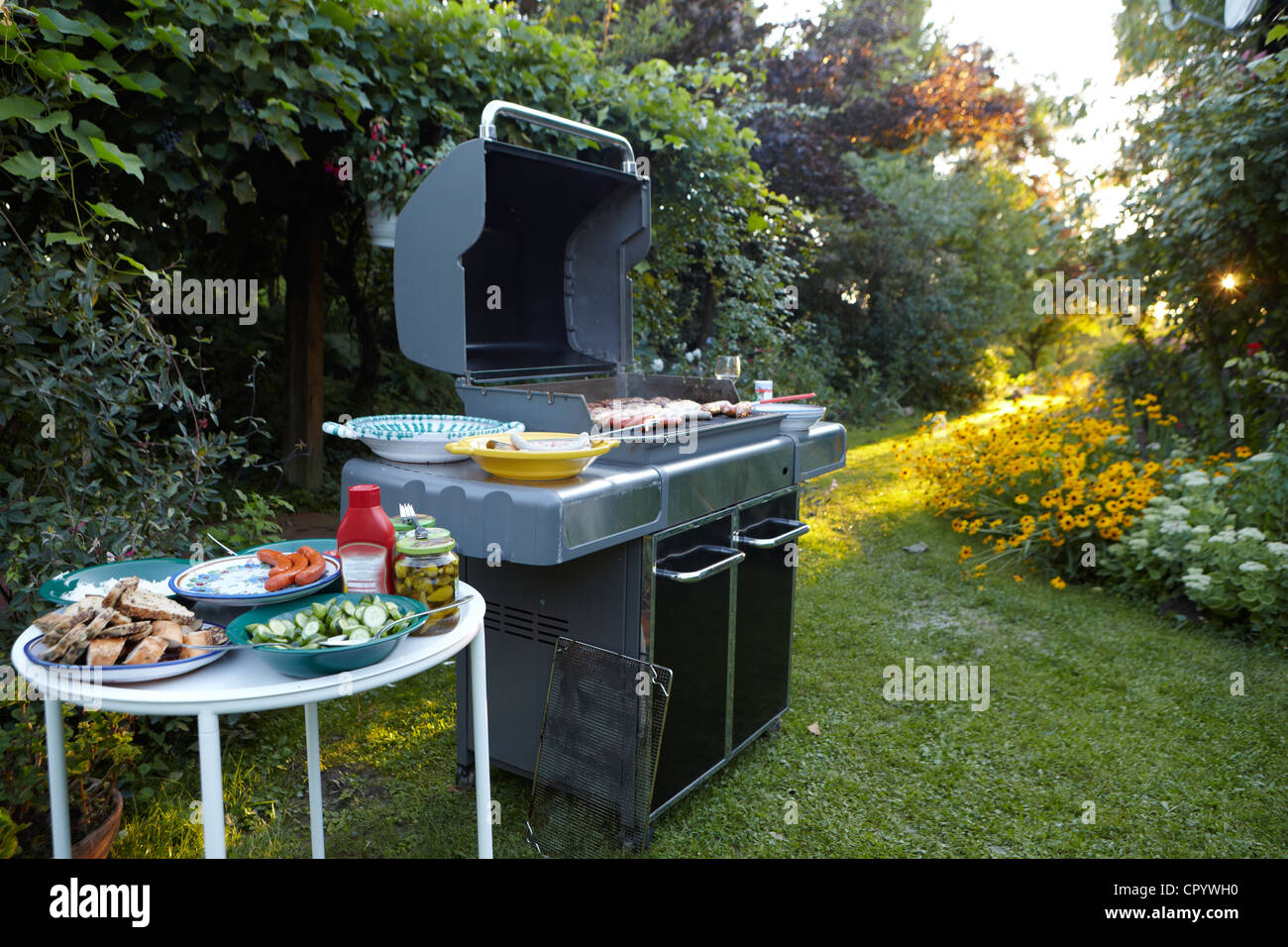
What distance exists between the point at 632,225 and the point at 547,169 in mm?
392

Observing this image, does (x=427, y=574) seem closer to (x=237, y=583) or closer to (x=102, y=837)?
(x=237, y=583)

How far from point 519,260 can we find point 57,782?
217cm

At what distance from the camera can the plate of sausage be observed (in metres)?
1.56

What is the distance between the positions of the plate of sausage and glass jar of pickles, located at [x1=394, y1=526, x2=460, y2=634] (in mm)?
154

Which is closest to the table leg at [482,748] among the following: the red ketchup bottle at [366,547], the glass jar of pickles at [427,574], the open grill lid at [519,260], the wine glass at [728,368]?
the glass jar of pickles at [427,574]

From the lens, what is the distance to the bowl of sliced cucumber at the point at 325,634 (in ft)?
4.46

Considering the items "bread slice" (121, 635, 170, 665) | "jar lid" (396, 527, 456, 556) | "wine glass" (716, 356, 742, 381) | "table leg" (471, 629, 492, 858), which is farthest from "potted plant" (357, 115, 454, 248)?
"bread slice" (121, 635, 170, 665)

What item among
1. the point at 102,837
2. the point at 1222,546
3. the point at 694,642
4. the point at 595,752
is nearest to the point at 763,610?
the point at 694,642

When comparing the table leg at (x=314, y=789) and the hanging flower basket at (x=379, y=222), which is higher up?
the hanging flower basket at (x=379, y=222)

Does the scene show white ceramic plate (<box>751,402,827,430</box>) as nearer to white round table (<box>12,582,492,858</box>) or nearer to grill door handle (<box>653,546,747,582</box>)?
grill door handle (<box>653,546,747,582</box>)

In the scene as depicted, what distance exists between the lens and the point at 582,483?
208 centimetres

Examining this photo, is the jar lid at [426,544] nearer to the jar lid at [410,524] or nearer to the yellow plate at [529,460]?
the jar lid at [410,524]
